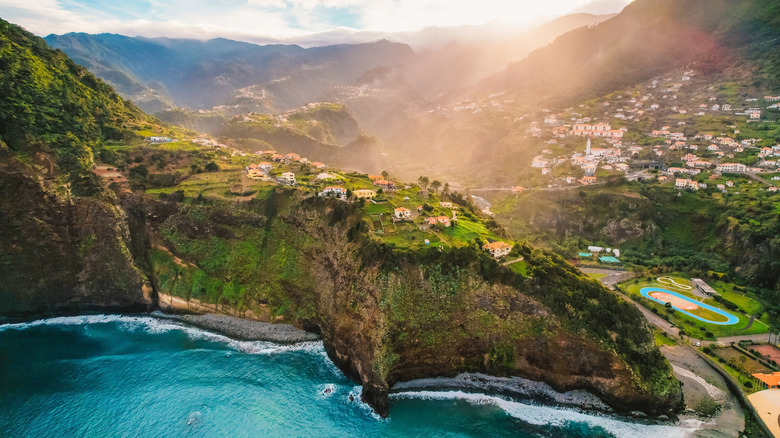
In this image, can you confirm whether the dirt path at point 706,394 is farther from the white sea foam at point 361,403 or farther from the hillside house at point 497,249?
the white sea foam at point 361,403

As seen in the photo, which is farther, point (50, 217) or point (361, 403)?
point (50, 217)

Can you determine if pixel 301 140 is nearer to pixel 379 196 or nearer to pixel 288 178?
pixel 288 178

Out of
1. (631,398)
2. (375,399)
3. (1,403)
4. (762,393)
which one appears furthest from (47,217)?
(762,393)

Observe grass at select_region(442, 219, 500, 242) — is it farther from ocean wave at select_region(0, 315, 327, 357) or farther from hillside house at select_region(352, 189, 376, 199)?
ocean wave at select_region(0, 315, 327, 357)

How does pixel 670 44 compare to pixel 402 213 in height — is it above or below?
above

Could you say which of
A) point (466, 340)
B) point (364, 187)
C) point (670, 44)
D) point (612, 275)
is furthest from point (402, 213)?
point (670, 44)

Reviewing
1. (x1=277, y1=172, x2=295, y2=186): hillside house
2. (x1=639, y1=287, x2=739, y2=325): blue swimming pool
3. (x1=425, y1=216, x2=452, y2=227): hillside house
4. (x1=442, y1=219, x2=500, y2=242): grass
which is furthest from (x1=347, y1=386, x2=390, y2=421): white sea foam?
(x1=639, y1=287, x2=739, y2=325): blue swimming pool

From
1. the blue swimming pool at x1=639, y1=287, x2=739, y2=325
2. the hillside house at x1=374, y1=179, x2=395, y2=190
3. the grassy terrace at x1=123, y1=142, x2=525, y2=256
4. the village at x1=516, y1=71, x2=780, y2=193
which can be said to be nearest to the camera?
the grassy terrace at x1=123, y1=142, x2=525, y2=256
